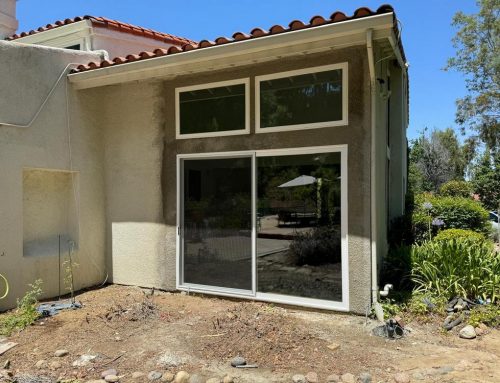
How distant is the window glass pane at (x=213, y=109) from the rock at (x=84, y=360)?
156 inches

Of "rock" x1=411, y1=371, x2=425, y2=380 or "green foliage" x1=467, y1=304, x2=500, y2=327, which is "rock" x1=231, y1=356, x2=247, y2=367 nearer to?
"rock" x1=411, y1=371, x2=425, y2=380

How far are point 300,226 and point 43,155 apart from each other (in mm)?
4506

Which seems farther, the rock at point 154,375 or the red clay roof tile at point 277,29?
the red clay roof tile at point 277,29

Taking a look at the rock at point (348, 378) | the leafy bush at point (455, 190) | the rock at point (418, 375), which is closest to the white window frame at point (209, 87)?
the rock at point (348, 378)

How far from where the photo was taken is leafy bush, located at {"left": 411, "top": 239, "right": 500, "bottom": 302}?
631 centimetres

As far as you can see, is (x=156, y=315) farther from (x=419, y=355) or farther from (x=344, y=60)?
(x=344, y=60)

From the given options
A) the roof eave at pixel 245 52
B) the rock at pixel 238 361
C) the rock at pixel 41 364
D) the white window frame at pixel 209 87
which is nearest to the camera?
the rock at pixel 238 361

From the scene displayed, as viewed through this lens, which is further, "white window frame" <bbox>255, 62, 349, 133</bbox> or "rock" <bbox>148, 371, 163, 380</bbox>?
"white window frame" <bbox>255, 62, 349, 133</bbox>

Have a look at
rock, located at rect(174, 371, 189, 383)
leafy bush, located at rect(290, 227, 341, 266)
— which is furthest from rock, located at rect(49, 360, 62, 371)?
leafy bush, located at rect(290, 227, 341, 266)

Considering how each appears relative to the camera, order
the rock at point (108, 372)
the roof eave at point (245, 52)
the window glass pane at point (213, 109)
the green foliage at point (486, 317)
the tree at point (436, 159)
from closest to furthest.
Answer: the rock at point (108, 372)
the roof eave at point (245, 52)
the green foliage at point (486, 317)
the window glass pane at point (213, 109)
the tree at point (436, 159)

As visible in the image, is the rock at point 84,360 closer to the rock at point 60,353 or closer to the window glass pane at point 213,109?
the rock at point 60,353

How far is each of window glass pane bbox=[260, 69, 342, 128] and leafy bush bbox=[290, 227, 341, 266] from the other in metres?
1.72

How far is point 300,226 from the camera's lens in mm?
6496

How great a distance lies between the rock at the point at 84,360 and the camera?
4682 millimetres
